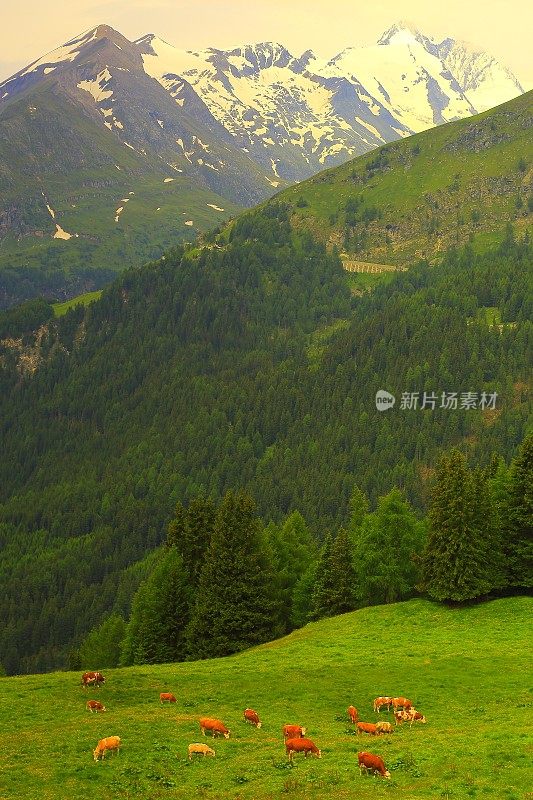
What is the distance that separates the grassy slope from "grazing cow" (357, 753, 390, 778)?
0.48 meters

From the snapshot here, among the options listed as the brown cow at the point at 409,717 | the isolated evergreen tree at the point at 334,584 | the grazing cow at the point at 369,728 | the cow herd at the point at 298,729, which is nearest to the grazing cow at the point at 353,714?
the cow herd at the point at 298,729

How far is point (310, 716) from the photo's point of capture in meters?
49.6

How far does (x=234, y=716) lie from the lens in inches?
1917

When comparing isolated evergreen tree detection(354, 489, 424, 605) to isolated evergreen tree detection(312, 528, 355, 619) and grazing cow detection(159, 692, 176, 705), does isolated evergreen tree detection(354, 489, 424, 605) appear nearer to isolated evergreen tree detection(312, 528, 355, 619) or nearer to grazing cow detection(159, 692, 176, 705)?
isolated evergreen tree detection(312, 528, 355, 619)

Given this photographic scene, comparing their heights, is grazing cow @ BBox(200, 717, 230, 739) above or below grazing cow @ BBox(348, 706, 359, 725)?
above

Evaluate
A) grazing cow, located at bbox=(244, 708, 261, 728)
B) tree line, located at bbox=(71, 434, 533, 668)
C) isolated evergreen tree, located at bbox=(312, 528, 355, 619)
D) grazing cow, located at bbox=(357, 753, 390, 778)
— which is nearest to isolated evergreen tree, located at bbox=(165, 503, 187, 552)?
tree line, located at bbox=(71, 434, 533, 668)

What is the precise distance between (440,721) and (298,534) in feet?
172

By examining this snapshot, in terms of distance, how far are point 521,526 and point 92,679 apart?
4487cm

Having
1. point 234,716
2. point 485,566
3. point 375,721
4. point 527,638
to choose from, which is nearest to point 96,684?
point 234,716

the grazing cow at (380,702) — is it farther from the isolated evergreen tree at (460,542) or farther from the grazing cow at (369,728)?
the isolated evergreen tree at (460,542)

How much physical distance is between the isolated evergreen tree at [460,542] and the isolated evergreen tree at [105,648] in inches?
1827

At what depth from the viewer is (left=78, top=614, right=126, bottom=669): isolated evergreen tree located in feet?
349

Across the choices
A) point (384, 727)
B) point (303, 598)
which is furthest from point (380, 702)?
point (303, 598)

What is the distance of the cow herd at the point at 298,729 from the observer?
3744 cm
